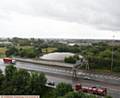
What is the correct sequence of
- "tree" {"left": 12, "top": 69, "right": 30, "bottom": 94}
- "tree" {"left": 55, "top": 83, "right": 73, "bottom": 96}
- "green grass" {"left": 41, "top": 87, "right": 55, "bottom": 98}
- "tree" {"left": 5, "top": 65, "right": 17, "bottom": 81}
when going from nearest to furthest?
"tree" {"left": 55, "top": 83, "right": 73, "bottom": 96} → "tree" {"left": 12, "top": 69, "right": 30, "bottom": 94} → "green grass" {"left": 41, "top": 87, "right": 55, "bottom": 98} → "tree" {"left": 5, "top": 65, "right": 17, "bottom": 81}

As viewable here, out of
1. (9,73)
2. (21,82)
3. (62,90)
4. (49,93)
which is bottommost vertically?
(49,93)

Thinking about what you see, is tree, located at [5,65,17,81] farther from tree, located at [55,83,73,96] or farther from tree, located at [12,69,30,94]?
tree, located at [55,83,73,96]

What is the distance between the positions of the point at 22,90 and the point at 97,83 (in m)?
15.0

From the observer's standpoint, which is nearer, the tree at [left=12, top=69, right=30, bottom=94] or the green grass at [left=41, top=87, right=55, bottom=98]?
the tree at [left=12, top=69, right=30, bottom=94]

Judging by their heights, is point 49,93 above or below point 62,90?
below

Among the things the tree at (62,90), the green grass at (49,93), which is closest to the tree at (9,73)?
the green grass at (49,93)

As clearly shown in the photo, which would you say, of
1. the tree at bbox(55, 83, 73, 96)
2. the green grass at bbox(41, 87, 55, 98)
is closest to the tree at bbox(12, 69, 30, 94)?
the green grass at bbox(41, 87, 55, 98)

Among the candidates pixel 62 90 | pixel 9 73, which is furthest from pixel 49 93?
pixel 9 73

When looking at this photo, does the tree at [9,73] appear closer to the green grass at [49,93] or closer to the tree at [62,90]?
the green grass at [49,93]

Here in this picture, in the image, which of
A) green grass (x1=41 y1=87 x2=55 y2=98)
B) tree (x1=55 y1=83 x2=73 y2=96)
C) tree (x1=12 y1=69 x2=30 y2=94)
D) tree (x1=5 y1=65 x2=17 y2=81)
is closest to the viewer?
tree (x1=55 y1=83 x2=73 y2=96)

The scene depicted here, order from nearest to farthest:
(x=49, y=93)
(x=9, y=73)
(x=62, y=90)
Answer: (x=62, y=90)
(x=49, y=93)
(x=9, y=73)

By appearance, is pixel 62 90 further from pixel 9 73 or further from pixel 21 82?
pixel 9 73

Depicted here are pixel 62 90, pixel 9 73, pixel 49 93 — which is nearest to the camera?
pixel 62 90

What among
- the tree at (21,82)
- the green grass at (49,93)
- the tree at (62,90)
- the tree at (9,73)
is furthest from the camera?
the tree at (9,73)
